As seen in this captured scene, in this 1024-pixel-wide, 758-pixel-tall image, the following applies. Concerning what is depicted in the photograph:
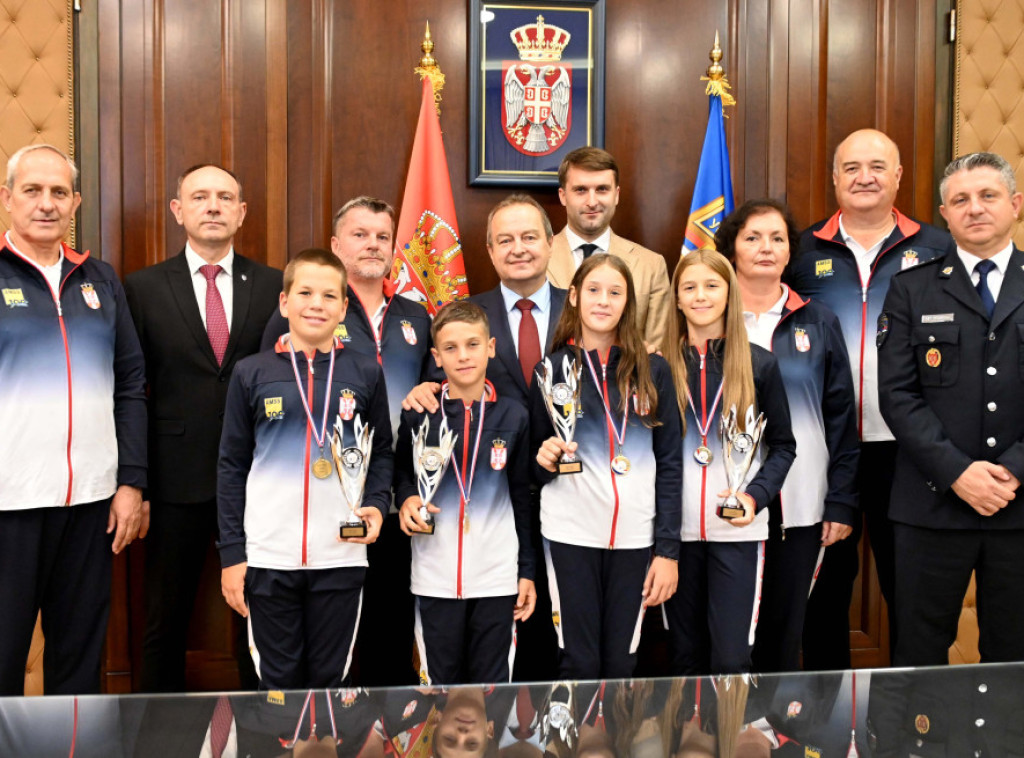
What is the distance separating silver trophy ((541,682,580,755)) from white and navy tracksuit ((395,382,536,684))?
142 centimetres

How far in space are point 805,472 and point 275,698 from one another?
86.2 inches

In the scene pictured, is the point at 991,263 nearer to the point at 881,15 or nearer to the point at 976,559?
the point at 976,559

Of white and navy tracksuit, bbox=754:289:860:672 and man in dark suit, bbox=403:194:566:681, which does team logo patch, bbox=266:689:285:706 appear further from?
white and navy tracksuit, bbox=754:289:860:672

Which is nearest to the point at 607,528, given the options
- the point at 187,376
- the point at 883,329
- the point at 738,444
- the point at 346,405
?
the point at 738,444

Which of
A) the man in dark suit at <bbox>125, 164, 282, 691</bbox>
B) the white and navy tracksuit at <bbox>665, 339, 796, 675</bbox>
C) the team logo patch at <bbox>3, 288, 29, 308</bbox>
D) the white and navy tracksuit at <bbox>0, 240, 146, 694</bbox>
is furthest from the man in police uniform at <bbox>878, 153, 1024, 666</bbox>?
the team logo patch at <bbox>3, 288, 29, 308</bbox>

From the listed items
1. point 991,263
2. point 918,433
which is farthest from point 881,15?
point 918,433

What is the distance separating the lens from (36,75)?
145 inches

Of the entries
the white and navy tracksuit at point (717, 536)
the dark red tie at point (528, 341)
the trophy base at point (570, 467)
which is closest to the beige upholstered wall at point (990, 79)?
the white and navy tracksuit at point (717, 536)

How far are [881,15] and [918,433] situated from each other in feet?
7.23

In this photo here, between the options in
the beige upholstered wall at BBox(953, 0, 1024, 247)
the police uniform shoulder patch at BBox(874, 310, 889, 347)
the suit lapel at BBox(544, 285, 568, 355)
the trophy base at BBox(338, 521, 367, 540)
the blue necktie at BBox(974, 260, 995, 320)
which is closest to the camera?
the trophy base at BBox(338, 521, 367, 540)

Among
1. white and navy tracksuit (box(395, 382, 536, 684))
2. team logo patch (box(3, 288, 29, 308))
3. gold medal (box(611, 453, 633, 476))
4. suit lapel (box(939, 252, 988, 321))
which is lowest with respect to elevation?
white and navy tracksuit (box(395, 382, 536, 684))

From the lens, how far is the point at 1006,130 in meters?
4.11

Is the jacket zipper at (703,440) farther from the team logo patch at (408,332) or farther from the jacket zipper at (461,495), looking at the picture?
the team logo patch at (408,332)

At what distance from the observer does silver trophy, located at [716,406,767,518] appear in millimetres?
2799
